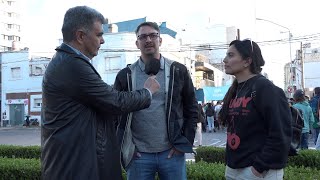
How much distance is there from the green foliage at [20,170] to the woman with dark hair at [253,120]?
3.37 m

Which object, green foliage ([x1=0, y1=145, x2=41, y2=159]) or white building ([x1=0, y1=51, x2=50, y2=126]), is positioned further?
white building ([x1=0, y1=51, x2=50, y2=126])

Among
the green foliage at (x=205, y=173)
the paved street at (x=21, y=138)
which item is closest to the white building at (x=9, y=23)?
the paved street at (x=21, y=138)

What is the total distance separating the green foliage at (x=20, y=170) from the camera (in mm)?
5629

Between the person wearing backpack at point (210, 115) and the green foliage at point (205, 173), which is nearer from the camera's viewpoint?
the green foliage at point (205, 173)

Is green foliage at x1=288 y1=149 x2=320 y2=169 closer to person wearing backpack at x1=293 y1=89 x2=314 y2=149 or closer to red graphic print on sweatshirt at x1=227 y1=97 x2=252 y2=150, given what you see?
person wearing backpack at x1=293 y1=89 x2=314 y2=149

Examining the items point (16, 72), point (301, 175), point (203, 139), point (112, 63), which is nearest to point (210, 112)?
point (203, 139)

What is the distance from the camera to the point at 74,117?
2.52 meters

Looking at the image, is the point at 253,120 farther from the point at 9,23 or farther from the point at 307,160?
the point at 9,23

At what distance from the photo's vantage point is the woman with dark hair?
284 cm

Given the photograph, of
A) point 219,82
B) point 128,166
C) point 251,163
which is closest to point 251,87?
point 251,163

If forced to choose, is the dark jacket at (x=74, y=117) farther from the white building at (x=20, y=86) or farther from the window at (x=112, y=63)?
the white building at (x=20, y=86)

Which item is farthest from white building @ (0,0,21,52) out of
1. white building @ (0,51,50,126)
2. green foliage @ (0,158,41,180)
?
green foliage @ (0,158,41,180)

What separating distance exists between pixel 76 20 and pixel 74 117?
0.64 m

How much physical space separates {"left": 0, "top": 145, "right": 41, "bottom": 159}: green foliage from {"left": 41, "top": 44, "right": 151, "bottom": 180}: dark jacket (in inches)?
258
